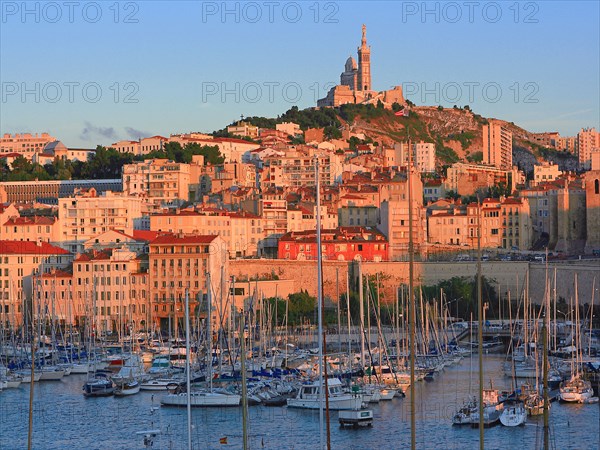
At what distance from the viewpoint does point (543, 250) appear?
61.2m

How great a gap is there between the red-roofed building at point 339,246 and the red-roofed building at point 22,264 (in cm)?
866

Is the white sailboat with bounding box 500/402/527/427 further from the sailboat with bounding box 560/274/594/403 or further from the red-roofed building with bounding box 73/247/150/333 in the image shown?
the red-roofed building with bounding box 73/247/150/333

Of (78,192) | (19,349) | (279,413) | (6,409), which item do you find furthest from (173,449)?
(78,192)

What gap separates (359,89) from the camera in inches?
4638

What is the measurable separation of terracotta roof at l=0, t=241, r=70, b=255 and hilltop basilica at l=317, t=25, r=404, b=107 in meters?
54.8

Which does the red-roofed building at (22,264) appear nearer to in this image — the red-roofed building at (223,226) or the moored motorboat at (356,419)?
the red-roofed building at (223,226)

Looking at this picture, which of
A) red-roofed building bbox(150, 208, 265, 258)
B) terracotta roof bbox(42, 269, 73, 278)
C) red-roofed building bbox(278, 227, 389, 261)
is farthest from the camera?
red-roofed building bbox(150, 208, 265, 258)

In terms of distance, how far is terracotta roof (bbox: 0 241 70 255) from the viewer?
54.7 meters

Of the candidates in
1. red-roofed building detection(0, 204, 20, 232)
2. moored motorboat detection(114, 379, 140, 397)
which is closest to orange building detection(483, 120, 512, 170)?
red-roofed building detection(0, 204, 20, 232)

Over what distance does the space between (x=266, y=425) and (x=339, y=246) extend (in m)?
25.3

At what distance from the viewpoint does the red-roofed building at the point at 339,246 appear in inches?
2260

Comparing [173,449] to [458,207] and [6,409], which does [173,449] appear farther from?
[458,207]

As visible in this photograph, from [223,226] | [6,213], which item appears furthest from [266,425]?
[6,213]

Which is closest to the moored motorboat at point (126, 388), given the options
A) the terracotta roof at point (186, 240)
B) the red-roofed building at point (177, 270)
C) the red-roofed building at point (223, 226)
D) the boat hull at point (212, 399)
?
the boat hull at point (212, 399)
